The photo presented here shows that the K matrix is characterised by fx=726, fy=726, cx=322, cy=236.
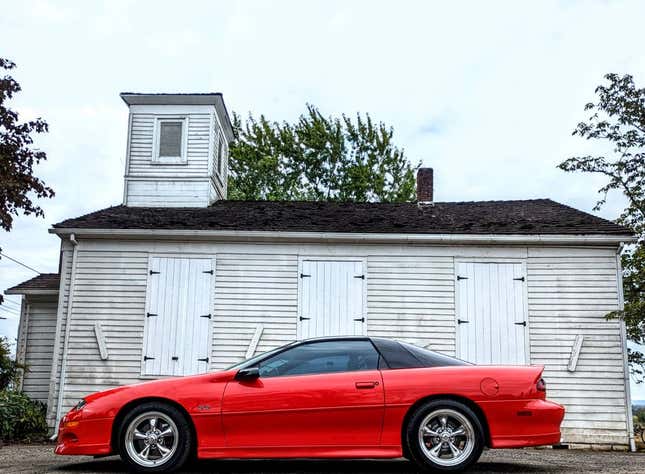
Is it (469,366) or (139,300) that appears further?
(139,300)

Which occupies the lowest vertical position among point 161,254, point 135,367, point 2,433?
point 2,433

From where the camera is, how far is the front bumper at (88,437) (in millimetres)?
6312

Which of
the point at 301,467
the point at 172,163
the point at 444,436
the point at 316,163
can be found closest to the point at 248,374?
the point at 301,467

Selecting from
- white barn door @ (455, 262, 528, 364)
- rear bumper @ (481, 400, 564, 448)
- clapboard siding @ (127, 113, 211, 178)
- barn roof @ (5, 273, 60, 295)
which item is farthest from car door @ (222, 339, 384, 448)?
clapboard siding @ (127, 113, 211, 178)

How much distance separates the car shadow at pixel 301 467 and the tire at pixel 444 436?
318 millimetres

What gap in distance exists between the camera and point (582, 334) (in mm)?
12445

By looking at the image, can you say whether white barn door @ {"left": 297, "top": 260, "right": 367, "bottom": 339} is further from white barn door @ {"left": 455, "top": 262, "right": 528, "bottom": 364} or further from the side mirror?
the side mirror

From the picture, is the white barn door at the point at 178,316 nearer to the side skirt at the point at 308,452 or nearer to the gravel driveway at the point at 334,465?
the gravel driveway at the point at 334,465

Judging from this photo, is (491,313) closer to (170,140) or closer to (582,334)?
(582,334)

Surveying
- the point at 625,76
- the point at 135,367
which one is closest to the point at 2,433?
the point at 135,367

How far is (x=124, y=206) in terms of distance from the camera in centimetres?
1547

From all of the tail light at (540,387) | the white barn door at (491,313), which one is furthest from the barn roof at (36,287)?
the tail light at (540,387)

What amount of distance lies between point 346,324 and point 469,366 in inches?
243

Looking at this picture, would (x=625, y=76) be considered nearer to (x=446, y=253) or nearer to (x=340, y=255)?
(x=446, y=253)
